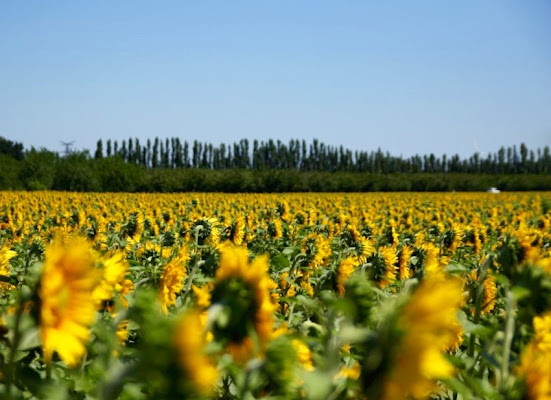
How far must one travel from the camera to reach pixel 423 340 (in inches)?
31.7

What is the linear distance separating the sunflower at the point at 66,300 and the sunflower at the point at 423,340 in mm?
564

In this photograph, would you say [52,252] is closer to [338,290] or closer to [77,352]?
[77,352]

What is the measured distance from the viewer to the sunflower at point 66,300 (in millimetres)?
1047

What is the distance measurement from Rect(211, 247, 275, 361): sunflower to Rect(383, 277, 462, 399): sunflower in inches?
17.6

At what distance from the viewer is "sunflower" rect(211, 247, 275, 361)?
4.04 ft

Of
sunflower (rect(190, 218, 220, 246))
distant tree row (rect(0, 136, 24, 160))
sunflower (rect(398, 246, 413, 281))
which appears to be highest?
distant tree row (rect(0, 136, 24, 160))

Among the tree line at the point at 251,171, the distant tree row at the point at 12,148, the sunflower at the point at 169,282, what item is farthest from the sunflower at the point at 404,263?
the distant tree row at the point at 12,148

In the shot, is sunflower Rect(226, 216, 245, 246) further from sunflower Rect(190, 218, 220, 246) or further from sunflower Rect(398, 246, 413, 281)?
sunflower Rect(398, 246, 413, 281)

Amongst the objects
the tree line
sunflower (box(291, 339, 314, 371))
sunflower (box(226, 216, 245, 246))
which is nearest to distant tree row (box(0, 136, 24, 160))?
the tree line

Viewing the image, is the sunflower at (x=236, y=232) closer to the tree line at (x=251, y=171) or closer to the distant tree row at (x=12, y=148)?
the tree line at (x=251, y=171)

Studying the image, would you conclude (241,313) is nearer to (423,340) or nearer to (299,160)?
(423,340)

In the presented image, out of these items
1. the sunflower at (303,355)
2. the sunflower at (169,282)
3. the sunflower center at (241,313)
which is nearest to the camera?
the sunflower center at (241,313)

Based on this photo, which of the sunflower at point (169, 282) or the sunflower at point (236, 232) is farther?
the sunflower at point (236, 232)

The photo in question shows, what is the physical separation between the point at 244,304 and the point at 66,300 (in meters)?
0.35
